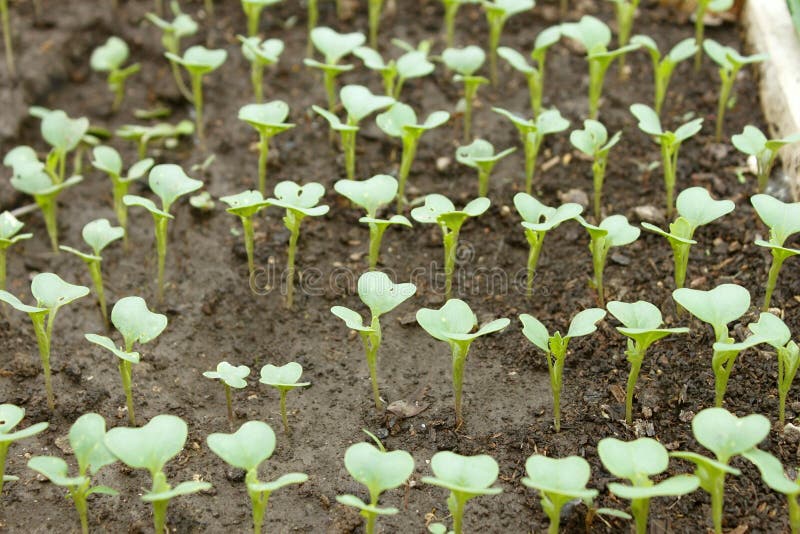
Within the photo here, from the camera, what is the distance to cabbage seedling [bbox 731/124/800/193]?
2.15m

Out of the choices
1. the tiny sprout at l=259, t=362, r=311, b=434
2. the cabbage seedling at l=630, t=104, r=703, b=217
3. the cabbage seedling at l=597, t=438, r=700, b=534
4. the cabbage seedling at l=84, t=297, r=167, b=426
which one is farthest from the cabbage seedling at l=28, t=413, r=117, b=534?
the cabbage seedling at l=630, t=104, r=703, b=217

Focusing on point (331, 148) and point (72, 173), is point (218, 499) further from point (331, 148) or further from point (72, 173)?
point (72, 173)

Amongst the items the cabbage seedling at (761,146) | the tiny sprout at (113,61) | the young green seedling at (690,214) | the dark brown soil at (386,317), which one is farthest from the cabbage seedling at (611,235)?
the tiny sprout at (113,61)

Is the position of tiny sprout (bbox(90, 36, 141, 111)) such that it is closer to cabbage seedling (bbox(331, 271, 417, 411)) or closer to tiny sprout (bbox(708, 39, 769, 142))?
cabbage seedling (bbox(331, 271, 417, 411))

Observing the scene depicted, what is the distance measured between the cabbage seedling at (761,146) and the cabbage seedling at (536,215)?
492 mm

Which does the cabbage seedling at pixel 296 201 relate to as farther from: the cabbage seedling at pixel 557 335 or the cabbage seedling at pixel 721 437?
the cabbage seedling at pixel 721 437

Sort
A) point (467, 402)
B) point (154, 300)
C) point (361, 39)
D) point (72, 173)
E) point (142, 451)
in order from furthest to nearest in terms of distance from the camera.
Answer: point (72, 173) < point (361, 39) < point (154, 300) < point (467, 402) < point (142, 451)

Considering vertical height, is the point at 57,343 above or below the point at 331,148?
below

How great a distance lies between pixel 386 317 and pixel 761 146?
1018 mm

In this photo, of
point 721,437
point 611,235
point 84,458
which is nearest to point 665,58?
point 611,235

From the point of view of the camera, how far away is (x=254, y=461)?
1564 millimetres

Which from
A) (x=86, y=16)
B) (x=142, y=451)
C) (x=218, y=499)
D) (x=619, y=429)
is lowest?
(x=218, y=499)

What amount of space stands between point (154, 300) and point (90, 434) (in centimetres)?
70

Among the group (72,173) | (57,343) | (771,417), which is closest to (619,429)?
(771,417)
